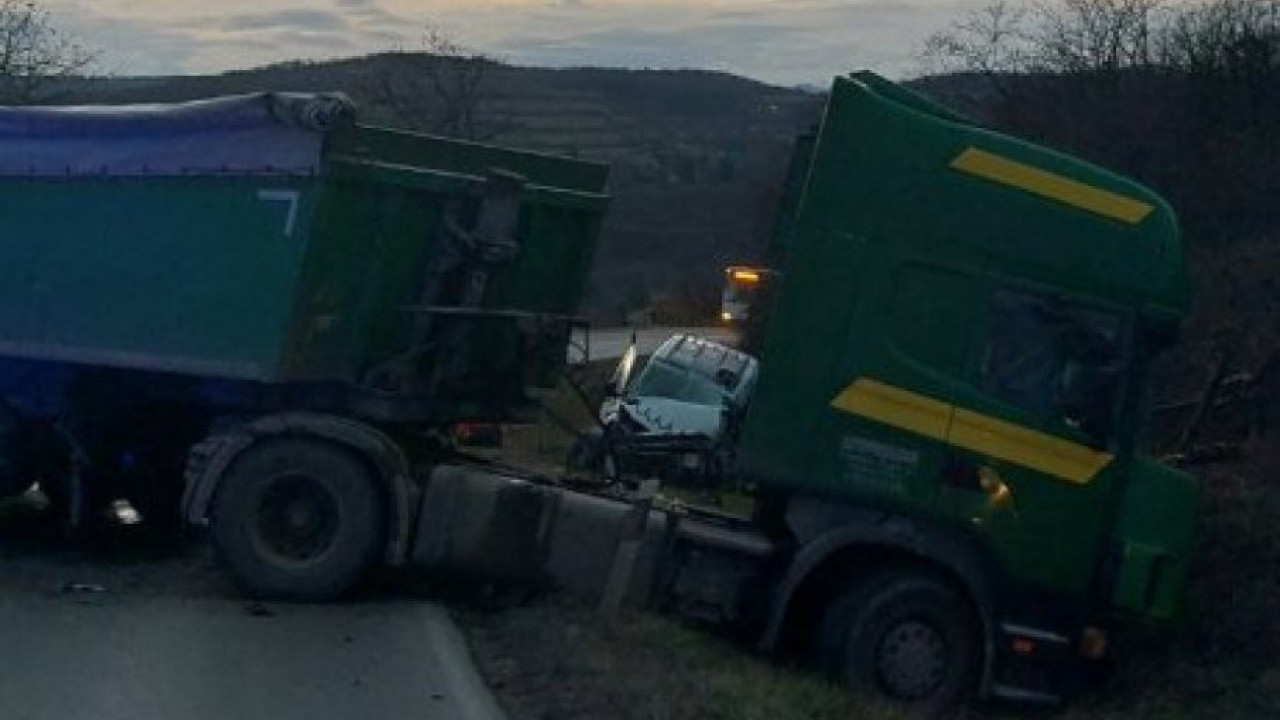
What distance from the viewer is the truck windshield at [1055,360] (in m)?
12.0

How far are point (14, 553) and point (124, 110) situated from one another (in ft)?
9.98

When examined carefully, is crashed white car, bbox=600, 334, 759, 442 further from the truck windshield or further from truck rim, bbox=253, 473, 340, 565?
the truck windshield

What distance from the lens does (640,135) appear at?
73312 millimetres

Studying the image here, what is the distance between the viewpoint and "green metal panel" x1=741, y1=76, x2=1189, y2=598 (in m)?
12.0

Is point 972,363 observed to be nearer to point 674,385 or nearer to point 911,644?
point 911,644

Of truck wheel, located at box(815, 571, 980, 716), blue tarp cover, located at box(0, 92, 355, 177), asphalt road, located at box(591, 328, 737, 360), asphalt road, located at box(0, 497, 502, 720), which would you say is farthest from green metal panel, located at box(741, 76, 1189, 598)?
asphalt road, located at box(591, 328, 737, 360)

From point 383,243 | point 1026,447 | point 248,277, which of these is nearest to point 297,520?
point 248,277

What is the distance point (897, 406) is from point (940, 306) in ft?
1.87

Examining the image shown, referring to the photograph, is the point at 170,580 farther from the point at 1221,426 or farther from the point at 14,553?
the point at 1221,426

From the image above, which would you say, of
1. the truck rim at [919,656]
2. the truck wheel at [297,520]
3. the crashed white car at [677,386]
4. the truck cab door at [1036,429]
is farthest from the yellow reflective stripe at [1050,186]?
the crashed white car at [677,386]

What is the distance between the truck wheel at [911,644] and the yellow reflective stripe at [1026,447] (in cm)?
79

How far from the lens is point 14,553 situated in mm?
14969

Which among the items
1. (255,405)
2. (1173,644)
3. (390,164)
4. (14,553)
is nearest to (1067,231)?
(1173,644)

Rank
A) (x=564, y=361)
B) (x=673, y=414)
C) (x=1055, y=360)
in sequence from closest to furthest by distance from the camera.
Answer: (x=1055, y=360)
(x=564, y=361)
(x=673, y=414)
